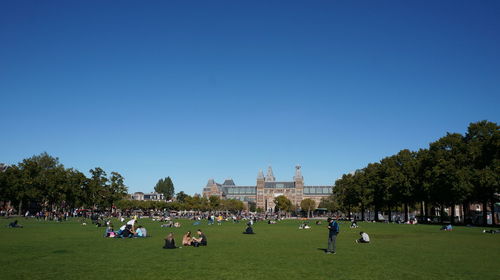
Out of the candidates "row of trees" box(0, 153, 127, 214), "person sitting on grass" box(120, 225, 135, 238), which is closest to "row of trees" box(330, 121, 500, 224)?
"person sitting on grass" box(120, 225, 135, 238)

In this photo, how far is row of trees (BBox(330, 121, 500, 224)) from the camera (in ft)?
188

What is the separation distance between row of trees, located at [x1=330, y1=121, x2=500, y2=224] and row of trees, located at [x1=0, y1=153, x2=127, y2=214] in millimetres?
58972

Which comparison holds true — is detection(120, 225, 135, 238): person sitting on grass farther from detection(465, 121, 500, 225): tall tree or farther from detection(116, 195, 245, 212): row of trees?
detection(116, 195, 245, 212): row of trees

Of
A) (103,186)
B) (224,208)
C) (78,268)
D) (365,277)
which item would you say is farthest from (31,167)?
(224,208)

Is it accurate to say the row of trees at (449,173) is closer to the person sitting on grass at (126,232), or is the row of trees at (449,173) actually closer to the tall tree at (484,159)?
the tall tree at (484,159)

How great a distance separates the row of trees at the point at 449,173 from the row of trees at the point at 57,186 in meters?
59.0

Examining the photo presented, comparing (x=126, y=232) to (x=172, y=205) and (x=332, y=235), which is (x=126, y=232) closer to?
(x=332, y=235)

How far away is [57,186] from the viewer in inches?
3403

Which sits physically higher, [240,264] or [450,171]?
[450,171]

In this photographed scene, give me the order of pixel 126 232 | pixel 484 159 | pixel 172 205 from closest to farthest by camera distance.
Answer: pixel 126 232, pixel 484 159, pixel 172 205

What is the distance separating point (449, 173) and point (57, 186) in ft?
239

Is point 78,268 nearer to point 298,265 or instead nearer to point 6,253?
point 6,253

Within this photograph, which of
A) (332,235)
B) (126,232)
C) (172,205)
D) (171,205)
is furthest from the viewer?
(171,205)

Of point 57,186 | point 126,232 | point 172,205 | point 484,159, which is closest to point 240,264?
point 126,232
